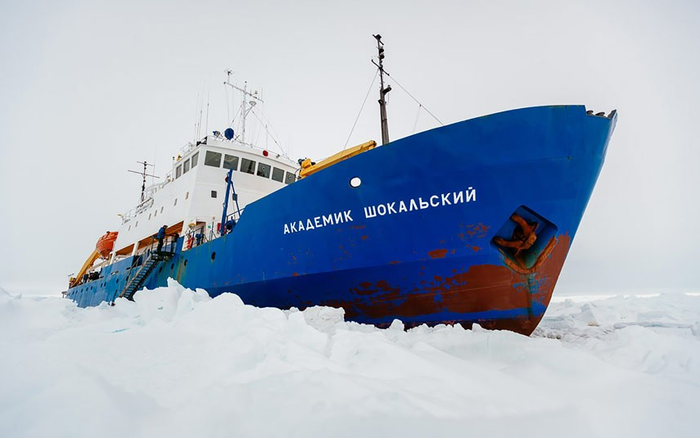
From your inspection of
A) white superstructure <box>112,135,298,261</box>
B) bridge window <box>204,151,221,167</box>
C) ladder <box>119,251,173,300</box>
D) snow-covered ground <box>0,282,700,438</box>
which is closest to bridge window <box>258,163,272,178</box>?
white superstructure <box>112,135,298,261</box>

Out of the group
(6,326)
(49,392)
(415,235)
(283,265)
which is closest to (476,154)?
(415,235)

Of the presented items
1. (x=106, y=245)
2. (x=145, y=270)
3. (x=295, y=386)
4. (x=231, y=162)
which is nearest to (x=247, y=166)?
(x=231, y=162)

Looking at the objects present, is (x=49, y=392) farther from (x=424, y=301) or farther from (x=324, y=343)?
(x=424, y=301)

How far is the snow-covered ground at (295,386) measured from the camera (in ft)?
4.90

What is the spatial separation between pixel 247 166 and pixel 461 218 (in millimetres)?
9745

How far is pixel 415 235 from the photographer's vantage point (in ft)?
17.7

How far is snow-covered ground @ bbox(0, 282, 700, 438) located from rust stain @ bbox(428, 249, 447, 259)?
1880mm

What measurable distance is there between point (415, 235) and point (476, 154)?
1.64 m

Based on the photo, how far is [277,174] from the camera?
13227 millimetres

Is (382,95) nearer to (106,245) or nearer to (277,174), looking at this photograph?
(277,174)

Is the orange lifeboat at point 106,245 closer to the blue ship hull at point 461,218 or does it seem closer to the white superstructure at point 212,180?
the white superstructure at point 212,180

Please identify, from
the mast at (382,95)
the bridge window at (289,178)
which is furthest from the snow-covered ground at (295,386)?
the bridge window at (289,178)

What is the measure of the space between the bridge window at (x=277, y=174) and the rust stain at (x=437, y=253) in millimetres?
9321

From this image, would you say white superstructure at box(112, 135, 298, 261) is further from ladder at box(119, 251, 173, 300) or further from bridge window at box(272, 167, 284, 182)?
ladder at box(119, 251, 173, 300)
